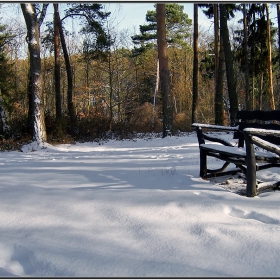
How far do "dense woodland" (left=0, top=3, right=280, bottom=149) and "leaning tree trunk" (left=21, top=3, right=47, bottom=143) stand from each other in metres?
0.03

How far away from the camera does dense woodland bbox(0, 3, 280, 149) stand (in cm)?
1147

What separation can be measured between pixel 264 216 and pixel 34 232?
6.76 feet

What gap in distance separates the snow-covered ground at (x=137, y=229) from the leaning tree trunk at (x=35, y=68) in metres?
6.52

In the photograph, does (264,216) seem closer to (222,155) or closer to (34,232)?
(222,155)

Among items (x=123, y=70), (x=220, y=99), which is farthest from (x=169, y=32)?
(x=220, y=99)

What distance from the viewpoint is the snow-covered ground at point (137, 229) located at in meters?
1.99

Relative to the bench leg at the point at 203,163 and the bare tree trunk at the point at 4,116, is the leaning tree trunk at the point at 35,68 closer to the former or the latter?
the bare tree trunk at the point at 4,116

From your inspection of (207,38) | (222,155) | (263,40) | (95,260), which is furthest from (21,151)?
(207,38)

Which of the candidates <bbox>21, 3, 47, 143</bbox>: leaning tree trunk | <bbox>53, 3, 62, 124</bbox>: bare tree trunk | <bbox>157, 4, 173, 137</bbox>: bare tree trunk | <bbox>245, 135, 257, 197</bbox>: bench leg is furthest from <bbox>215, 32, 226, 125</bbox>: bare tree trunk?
<bbox>245, 135, 257, 197</bbox>: bench leg

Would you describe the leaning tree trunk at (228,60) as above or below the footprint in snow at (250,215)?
above

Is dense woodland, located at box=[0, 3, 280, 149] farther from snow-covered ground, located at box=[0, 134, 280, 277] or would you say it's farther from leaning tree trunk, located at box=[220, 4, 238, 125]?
snow-covered ground, located at box=[0, 134, 280, 277]

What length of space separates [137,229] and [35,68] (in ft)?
29.2

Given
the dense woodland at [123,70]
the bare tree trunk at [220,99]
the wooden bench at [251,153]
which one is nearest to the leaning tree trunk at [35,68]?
the dense woodland at [123,70]

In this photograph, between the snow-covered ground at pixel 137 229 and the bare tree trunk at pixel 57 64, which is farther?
the bare tree trunk at pixel 57 64
